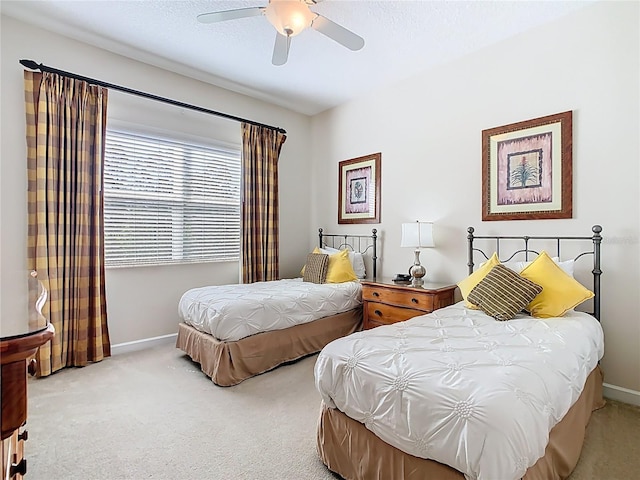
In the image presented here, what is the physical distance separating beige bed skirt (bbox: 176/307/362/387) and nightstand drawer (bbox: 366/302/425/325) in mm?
343

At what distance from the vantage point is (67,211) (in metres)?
2.98

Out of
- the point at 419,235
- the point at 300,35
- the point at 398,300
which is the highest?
the point at 300,35

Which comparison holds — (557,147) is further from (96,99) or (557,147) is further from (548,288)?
(96,99)

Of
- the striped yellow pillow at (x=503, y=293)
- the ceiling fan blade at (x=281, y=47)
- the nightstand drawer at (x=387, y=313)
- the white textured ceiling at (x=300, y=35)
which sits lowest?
the nightstand drawer at (x=387, y=313)

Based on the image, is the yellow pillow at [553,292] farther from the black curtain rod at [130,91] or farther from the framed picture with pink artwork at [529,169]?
the black curtain rod at [130,91]

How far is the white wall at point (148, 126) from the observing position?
9.24 ft

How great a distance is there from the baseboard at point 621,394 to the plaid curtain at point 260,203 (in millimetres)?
3416

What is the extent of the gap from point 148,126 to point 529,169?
368cm

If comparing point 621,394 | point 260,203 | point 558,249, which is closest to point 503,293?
point 558,249

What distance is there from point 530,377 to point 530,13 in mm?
2808

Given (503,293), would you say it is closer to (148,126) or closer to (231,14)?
(231,14)

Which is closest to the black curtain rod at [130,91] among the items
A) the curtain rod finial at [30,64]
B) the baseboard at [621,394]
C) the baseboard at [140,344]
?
the curtain rod finial at [30,64]

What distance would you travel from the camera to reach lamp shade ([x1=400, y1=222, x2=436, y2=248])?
3.38m

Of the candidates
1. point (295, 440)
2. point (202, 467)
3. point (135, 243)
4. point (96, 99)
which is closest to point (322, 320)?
point (295, 440)
